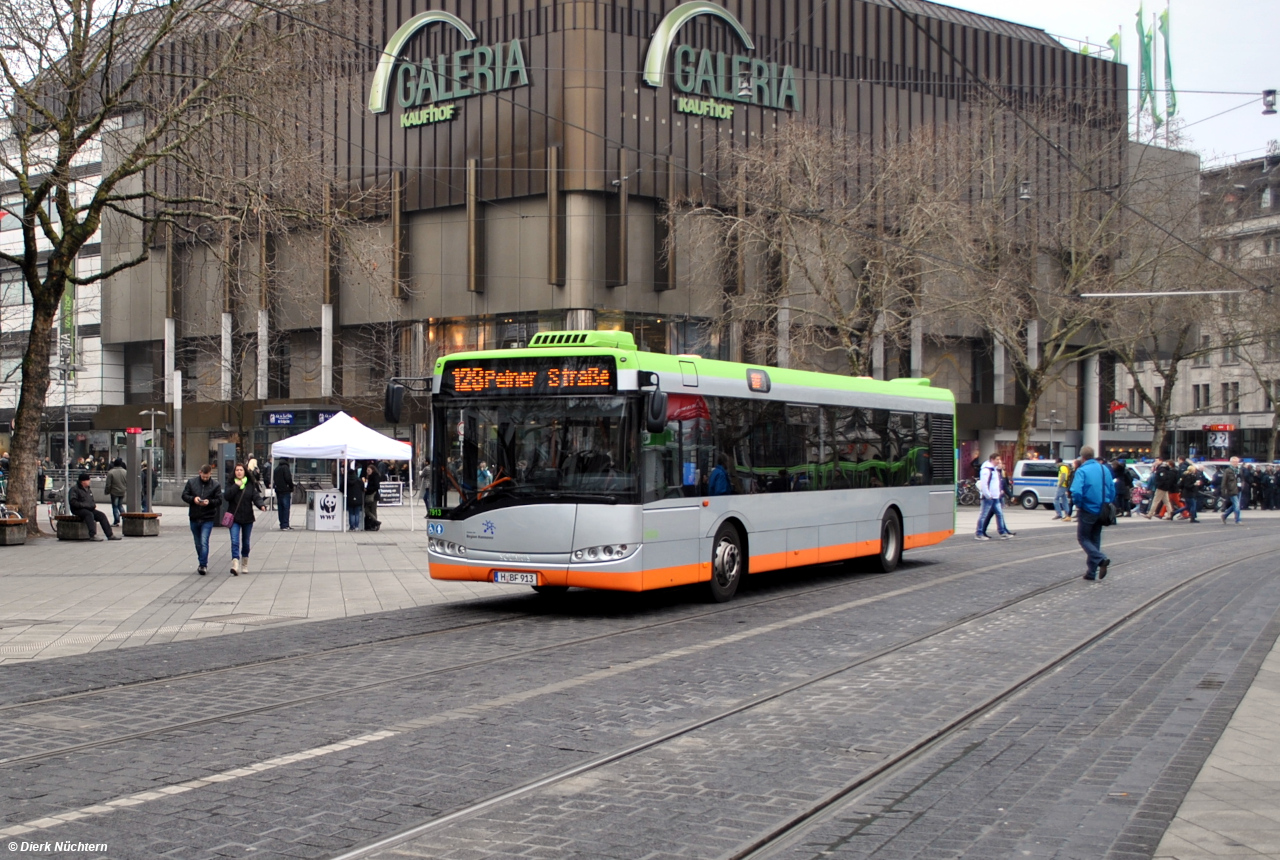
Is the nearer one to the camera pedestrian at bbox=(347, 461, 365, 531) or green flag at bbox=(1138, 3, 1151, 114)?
pedestrian at bbox=(347, 461, 365, 531)

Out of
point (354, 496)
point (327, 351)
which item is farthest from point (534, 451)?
point (327, 351)

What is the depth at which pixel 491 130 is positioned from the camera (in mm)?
50844

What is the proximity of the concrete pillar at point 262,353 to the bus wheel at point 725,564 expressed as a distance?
44.9 m

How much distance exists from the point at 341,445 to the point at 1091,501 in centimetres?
1777

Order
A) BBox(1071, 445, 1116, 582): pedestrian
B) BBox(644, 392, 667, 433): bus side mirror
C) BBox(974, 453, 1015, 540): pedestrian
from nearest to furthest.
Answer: BBox(644, 392, 667, 433): bus side mirror < BBox(1071, 445, 1116, 582): pedestrian < BBox(974, 453, 1015, 540): pedestrian

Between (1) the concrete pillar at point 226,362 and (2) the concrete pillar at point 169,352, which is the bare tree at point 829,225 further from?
(2) the concrete pillar at point 169,352

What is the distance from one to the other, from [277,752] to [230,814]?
49.1 inches

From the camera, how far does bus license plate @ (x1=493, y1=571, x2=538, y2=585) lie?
13164 millimetres

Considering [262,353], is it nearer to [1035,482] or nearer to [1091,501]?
[1035,482]

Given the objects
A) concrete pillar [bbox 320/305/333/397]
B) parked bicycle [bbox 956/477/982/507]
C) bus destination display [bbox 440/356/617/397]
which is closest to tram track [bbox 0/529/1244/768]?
bus destination display [bbox 440/356/617/397]

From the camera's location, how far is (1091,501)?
637 inches

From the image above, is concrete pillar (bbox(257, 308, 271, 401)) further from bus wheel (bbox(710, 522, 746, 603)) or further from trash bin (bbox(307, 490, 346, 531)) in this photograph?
bus wheel (bbox(710, 522, 746, 603))

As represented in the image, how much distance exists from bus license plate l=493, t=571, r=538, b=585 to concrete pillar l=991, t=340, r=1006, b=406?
170ft

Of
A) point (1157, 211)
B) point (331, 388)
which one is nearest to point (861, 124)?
point (1157, 211)
